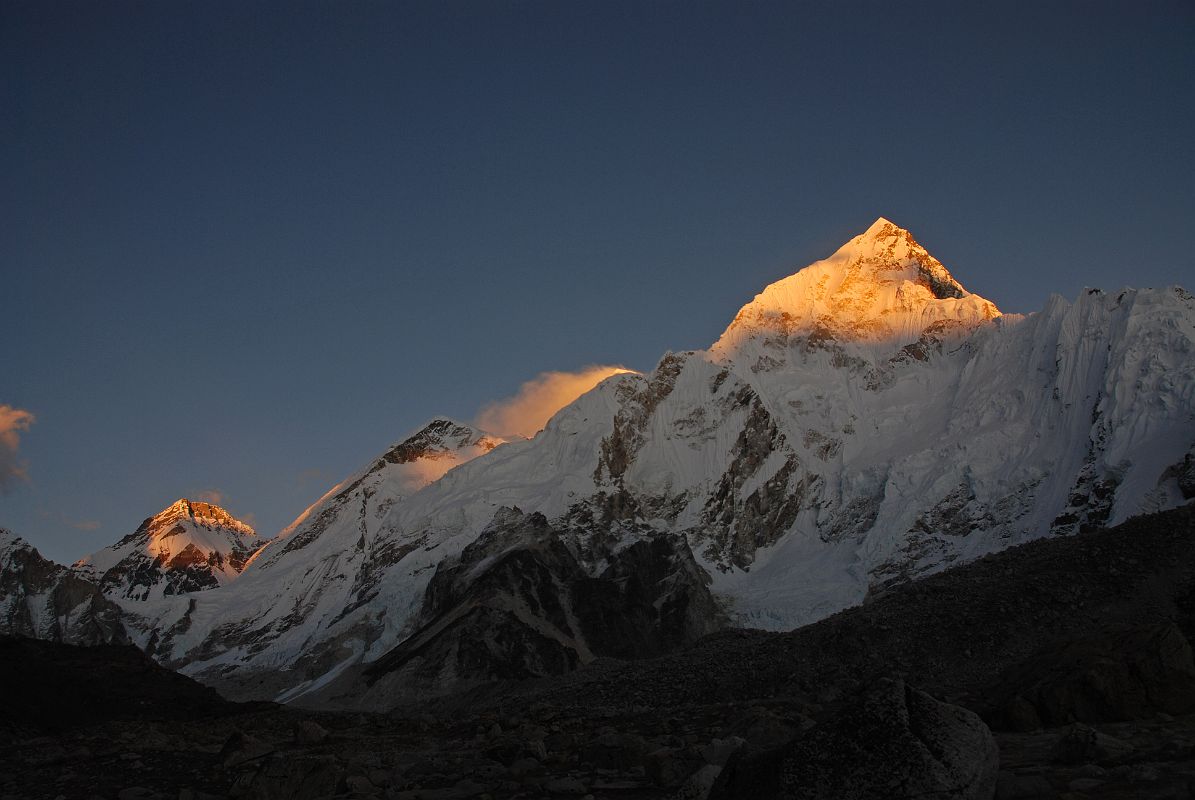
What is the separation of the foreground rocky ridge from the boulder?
24 millimetres

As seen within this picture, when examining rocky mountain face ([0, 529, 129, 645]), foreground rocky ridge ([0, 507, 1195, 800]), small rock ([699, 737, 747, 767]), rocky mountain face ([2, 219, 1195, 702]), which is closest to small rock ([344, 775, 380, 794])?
foreground rocky ridge ([0, 507, 1195, 800])

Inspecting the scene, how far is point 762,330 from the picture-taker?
19575cm

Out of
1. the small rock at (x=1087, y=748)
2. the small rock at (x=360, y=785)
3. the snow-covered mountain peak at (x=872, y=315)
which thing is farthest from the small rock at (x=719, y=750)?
the snow-covered mountain peak at (x=872, y=315)

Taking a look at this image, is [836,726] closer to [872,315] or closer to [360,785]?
[360,785]

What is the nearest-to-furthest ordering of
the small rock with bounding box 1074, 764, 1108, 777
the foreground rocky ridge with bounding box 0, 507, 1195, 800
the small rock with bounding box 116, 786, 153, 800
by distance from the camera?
the foreground rocky ridge with bounding box 0, 507, 1195, 800, the small rock with bounding box 1074, 764, 1108, 777, the small rock with bounding box 116, 786, 153, 800

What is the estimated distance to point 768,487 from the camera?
157 m

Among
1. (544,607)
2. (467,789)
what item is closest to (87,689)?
(467,789)

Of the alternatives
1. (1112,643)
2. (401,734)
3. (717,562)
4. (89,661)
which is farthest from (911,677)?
(717,562)

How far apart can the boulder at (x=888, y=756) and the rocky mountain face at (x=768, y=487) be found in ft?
301

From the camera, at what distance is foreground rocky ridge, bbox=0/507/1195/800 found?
11.7 m

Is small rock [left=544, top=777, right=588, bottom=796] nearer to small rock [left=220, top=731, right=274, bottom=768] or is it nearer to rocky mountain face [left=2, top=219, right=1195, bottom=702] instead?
small rock [left=220, top=731, right=274, bottom=768]

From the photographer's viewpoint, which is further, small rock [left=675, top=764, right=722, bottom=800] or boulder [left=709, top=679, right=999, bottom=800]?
small rock [left=675, top=764, right=722, bottom=800]

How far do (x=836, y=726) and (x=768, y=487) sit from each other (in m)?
148

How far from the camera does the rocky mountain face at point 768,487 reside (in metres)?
113
